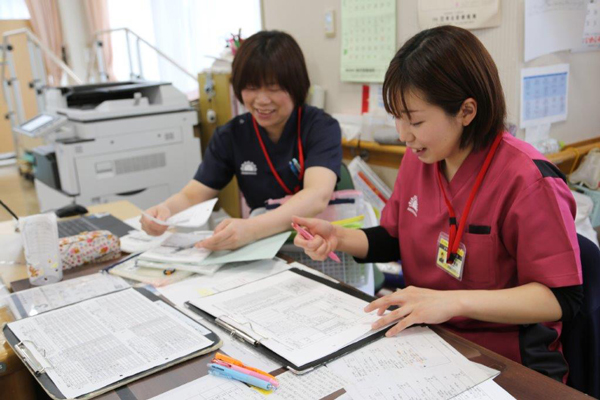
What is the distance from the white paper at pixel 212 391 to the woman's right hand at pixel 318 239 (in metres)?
0.43

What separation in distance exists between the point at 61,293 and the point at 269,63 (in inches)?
33.9

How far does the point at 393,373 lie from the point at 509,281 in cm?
39

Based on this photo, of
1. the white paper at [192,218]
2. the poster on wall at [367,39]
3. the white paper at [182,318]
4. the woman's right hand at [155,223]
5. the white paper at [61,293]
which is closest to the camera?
the white paper at [182,318]

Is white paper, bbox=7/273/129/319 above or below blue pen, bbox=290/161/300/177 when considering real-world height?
below

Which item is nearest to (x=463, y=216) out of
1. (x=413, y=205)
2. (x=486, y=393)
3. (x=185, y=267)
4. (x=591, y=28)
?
(x=413, y=205)

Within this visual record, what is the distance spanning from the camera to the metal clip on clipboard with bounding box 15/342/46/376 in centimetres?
81

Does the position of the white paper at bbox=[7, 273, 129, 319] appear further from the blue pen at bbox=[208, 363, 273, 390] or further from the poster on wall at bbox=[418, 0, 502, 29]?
the poster on wall at bbox=[418, 0, 502, 29]

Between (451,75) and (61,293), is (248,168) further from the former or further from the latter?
(451,75)

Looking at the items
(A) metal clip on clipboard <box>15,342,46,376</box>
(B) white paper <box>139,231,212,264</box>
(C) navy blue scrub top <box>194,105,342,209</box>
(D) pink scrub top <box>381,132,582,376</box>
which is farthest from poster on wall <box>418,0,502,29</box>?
(A) metal clip on clipboard <box>15,342,46,376</box>

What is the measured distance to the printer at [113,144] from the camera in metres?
2.61

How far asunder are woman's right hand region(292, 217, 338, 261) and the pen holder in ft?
1.93

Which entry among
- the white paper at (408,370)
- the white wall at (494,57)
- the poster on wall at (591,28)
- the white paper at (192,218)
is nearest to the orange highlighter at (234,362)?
the white paper at (408,370)

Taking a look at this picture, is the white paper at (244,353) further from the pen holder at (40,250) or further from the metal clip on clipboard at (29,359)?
the pen holder at (40,250)

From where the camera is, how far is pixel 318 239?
1159 millimetres
